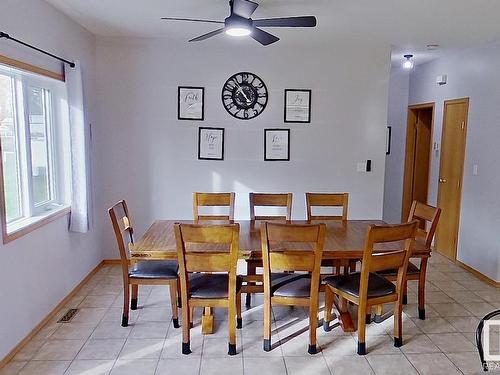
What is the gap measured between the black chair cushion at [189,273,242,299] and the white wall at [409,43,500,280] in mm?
2917

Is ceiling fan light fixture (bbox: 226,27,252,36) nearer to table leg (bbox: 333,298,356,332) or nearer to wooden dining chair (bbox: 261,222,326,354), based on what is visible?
wooden dining chair (bbox: 261,222,326,354)

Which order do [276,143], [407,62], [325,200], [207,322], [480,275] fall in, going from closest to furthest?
[207,322] < [325,200] < [480,275] < [276,143] < [407,62]

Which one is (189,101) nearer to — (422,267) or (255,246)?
(255,246)

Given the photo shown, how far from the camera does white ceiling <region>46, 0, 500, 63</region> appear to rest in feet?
10.4

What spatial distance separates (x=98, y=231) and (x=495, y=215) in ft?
13.6

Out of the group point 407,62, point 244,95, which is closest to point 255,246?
point 244,95

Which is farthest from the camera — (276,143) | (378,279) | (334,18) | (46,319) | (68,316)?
(276,143)

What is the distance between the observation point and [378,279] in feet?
9.75

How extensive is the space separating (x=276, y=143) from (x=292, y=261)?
89.3 inches

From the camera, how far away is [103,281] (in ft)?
13.6

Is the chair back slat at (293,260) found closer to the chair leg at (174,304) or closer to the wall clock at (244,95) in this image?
the chair leg at (174,304)

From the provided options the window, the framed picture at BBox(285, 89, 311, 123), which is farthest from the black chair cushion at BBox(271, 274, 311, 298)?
the framed picture at BBox(285, 89, 311, 123)

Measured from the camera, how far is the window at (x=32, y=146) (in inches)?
116

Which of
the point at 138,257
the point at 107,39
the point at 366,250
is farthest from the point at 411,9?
the point at 107,39
